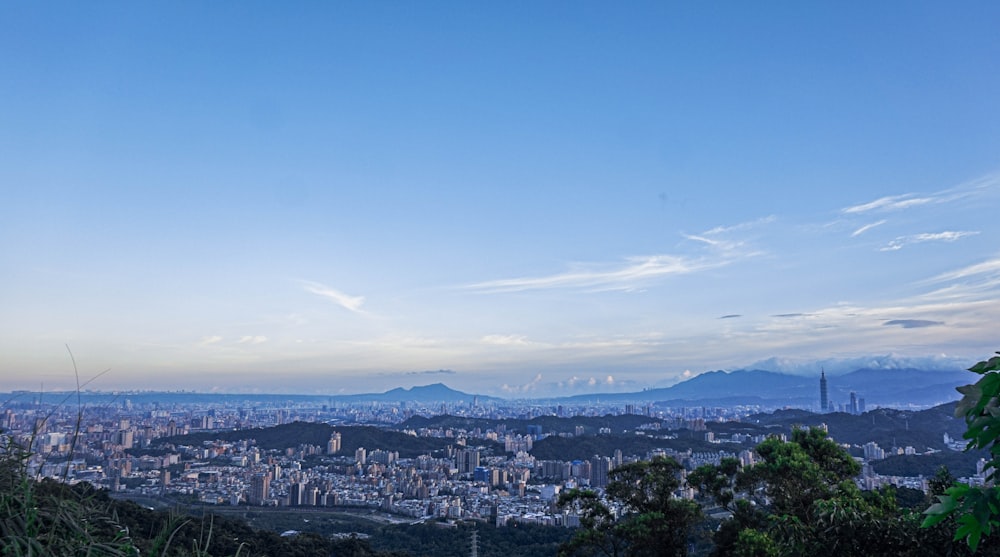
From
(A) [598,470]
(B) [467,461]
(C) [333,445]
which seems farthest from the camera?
(B) [467,461]

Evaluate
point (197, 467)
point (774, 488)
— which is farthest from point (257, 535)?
point (197, 467)

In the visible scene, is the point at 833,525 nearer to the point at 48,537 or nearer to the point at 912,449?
→ the point at 48,537

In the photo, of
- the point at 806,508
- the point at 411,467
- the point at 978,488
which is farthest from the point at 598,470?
the point at 978,488

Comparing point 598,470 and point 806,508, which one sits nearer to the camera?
point 806,508

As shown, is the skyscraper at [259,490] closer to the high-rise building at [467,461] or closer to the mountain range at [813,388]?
the high-rise building at [467,461]

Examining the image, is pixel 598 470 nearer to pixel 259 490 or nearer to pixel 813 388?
pixel 259 490

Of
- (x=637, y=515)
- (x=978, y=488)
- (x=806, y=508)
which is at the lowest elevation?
(x=637, y=515)
